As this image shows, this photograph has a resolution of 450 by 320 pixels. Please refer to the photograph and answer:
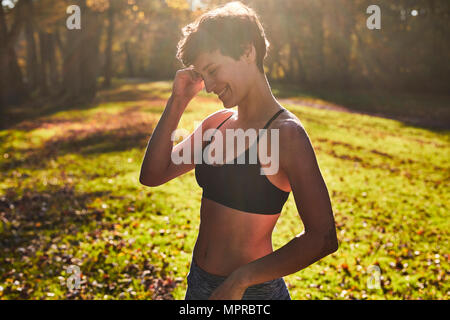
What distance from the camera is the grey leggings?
6.95 ft

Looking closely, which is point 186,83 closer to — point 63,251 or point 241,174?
point 241,174

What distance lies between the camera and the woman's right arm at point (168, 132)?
2.25 metres

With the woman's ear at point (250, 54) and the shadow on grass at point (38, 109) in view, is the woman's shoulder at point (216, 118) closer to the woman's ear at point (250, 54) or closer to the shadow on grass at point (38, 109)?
the woman's ear at point (250, 54)

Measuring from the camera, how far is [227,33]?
1890 millimetres

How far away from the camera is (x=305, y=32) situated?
39.3 metres

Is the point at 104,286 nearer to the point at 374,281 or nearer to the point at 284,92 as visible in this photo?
the point at 374,281

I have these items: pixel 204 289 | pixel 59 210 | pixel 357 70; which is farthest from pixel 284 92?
pixel 204 289

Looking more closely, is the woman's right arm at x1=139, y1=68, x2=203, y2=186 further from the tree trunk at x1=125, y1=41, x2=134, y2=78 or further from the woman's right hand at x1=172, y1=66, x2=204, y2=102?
the tree trunk at x1=125, y1=41, x2=134, y2=78

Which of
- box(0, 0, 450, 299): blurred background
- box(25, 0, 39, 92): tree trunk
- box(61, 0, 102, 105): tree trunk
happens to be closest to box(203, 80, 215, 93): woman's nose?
box(0, 0, 450, 299): blurred background

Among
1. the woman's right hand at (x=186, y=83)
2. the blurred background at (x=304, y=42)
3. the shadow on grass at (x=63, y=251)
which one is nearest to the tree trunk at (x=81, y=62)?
the blurred background at (x=304, y=42)

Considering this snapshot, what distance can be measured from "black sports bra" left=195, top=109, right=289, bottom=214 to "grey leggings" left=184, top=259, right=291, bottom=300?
1.34 feet

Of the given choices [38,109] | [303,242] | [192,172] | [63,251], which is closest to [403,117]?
[192,172]

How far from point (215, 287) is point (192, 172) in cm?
1124

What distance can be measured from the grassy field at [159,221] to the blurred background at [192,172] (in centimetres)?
4
